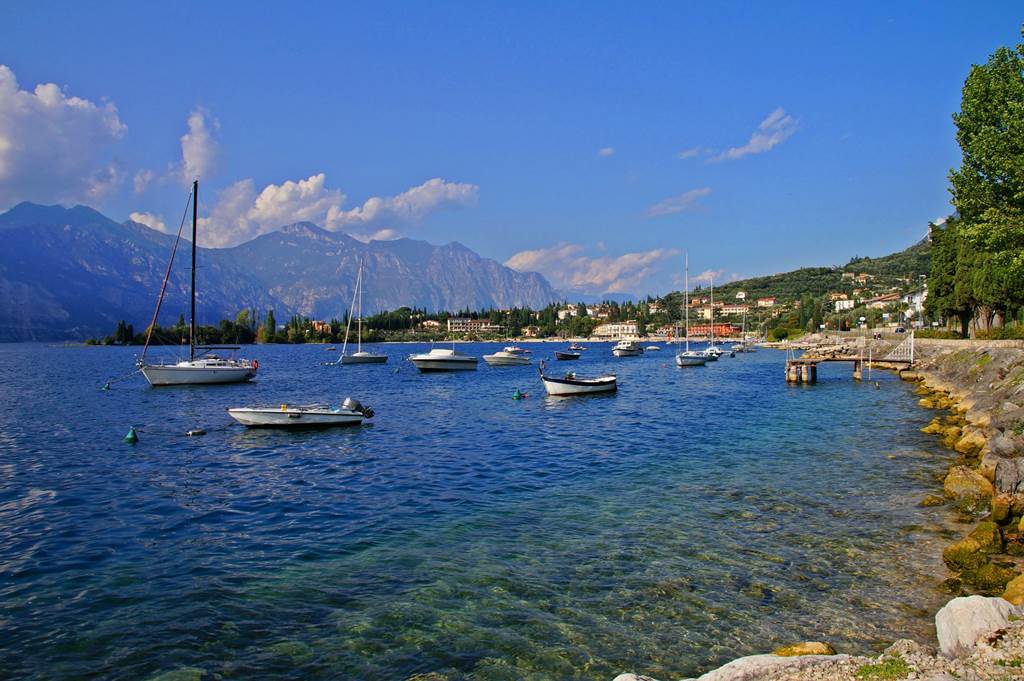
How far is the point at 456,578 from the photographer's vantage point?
40.5ft

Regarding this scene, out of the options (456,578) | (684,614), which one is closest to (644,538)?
(684,614)

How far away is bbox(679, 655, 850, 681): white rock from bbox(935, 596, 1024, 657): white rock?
4.88ft

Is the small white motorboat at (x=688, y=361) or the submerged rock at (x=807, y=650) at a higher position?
the submerged rock at (x=807, y=650)

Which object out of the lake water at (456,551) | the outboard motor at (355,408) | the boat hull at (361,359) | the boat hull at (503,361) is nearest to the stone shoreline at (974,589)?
the lake water at (456,551)

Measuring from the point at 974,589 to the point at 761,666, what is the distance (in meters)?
7.33

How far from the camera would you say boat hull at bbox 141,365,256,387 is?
5644 cm

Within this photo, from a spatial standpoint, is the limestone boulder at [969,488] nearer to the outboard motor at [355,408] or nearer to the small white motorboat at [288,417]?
the outboard motor at [355,408]

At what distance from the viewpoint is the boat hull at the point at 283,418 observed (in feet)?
102

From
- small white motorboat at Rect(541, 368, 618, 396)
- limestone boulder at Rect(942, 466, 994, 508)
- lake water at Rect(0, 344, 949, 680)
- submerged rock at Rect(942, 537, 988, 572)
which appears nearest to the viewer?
lake water at Rect(0, 344, 949, 680)

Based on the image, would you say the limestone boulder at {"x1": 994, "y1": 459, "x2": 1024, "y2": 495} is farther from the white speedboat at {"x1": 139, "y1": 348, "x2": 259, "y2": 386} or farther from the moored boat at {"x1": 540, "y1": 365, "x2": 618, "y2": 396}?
the white speedboat at {"x1": 139, "y1": 348, "x2": 259, "y2": 386}

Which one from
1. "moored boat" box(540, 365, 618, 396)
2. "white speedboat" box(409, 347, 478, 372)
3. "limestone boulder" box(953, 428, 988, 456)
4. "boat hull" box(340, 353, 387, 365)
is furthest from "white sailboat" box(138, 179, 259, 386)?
"limestone boulder" box(953, 428, 988, 456)

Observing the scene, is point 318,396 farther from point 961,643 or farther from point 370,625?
point 961,643

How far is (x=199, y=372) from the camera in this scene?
58594 mm

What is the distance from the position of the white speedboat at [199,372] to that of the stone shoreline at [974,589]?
58.1 m
